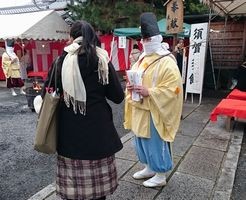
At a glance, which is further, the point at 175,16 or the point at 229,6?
the point at 229,6

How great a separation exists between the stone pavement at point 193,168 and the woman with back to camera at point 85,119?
30.9 inches

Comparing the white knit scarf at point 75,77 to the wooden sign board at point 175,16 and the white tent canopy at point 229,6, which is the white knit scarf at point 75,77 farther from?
the white tent canopy at point 229,6

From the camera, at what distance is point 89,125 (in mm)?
2336

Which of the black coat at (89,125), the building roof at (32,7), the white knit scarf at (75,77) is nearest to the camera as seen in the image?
the white knit scarf at (75,77)

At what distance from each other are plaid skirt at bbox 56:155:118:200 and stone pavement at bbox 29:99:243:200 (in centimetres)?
72

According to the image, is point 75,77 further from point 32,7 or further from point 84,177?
point 32,7

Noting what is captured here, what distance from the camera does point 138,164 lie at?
4008 millimetres

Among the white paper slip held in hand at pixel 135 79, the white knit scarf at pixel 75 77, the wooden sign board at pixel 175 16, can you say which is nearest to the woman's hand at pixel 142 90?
the white paper slip held in hand at pixel 135 79

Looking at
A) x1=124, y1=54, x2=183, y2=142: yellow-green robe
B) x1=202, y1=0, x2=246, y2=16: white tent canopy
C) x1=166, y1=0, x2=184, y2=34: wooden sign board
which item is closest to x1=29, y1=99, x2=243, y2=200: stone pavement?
x1=124, y1=54, x2=183, y2=142: yellow-green robe

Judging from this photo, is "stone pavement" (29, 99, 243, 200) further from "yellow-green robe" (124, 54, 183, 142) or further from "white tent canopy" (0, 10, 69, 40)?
"white tent canopy" (0, 10, 69, 40)

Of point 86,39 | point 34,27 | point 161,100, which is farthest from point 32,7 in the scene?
point 86,39

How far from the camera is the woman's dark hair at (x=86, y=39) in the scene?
221 cm

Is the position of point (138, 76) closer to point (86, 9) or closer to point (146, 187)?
point (146, 187)

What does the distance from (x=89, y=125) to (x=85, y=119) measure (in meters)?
0.06
